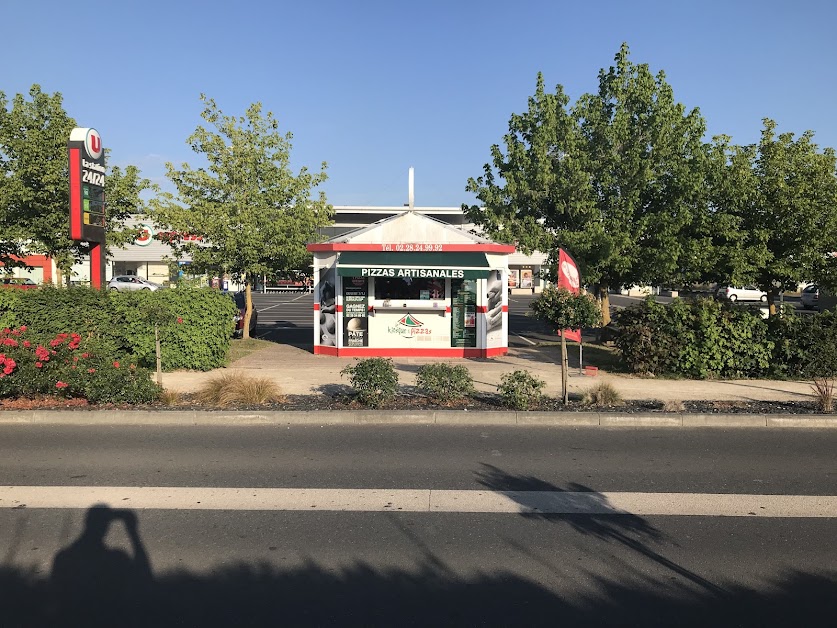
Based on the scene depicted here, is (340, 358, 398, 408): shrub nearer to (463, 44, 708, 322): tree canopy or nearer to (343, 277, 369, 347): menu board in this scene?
(343, 277, 369, 347): menu board

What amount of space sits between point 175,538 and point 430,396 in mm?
5864

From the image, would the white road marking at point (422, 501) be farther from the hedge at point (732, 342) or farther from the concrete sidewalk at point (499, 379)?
the hedge at point (732, 342)

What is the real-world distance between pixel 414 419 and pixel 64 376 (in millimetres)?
5349

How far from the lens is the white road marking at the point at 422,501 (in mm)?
5941

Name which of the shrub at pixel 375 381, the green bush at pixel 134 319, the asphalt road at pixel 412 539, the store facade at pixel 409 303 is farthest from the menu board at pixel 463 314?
the asphalt road at pixel 412 539

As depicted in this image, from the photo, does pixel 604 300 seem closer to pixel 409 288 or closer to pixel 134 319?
pixel 409 288

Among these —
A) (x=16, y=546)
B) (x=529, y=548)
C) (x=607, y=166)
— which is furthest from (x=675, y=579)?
(x=607, y=166)

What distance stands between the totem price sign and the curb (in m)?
5.24

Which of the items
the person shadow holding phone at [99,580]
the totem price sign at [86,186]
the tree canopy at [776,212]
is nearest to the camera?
the person shadow holding phone at [99,580]

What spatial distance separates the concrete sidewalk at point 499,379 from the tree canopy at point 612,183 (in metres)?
3.95

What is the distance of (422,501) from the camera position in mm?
6188

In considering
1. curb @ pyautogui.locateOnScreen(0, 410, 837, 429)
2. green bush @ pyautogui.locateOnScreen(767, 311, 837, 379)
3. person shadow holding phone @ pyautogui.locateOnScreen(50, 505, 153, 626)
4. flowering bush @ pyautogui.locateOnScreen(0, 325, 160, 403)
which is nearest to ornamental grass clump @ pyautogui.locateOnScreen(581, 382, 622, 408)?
curb @ pyautogui.locateOnScreen(0, 410, 837, 429)

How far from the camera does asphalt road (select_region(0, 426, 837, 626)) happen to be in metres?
4.14

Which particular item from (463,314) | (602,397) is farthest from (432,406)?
(463,314)
